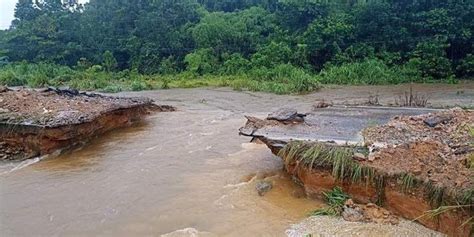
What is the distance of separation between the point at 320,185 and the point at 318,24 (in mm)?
19665

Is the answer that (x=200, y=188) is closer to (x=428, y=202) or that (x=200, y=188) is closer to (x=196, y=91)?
(x=428, y=202)

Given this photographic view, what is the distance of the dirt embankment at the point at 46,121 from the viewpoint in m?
8.62

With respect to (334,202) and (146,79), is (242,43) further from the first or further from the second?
(334,202)

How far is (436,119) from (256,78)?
16.3m

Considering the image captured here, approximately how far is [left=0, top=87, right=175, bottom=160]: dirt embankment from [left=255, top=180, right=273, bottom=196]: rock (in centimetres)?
461

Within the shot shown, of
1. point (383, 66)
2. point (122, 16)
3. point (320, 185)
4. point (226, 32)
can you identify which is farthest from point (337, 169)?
point (122, 16)

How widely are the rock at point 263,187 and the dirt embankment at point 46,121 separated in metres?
4.61

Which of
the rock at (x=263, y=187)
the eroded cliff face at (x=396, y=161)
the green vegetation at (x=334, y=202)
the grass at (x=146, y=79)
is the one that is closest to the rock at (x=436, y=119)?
the eroded cliff face at (x=396, y=161)

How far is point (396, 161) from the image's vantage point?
5.23 m

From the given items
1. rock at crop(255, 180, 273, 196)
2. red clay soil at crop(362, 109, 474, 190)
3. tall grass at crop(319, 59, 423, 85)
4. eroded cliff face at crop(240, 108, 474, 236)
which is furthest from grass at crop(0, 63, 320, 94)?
rock at crop(255, 180, 273, 196)

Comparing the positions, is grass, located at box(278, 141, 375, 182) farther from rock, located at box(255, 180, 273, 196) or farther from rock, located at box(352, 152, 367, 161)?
rock, located at box(255, 180, 273, 196)

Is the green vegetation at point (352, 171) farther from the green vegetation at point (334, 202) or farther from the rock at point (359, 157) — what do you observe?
the green vegetation at point (334, 202)

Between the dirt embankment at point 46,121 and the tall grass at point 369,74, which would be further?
the tall grass at point 369,74

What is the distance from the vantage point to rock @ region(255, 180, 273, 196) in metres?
6.09
